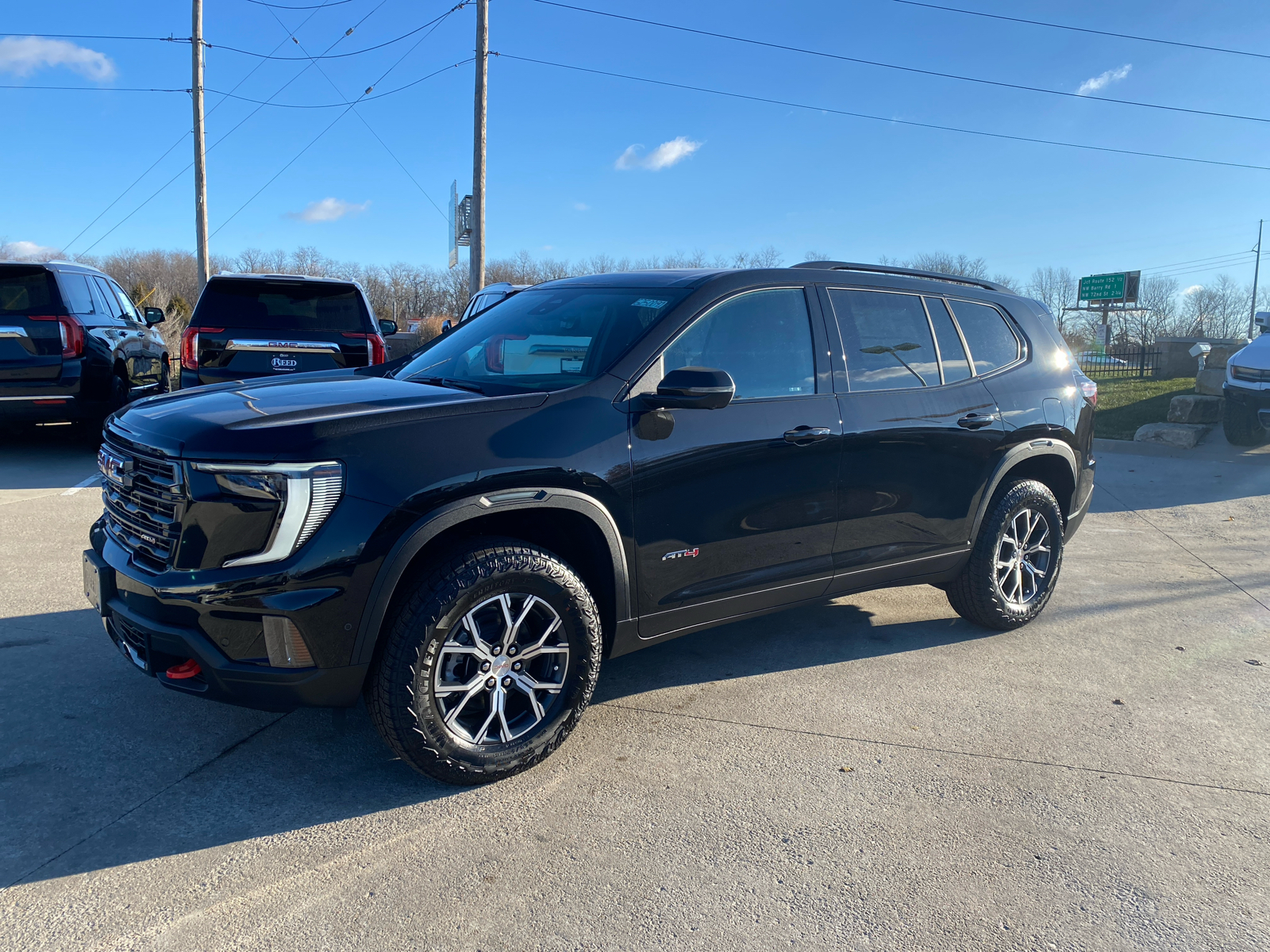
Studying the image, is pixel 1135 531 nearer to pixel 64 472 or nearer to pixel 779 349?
pixel 779 349

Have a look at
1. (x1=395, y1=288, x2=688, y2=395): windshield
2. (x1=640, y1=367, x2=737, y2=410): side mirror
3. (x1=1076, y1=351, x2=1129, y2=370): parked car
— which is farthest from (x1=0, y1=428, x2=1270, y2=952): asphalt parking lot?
(x1=1076, y1=351, x2=1129, y2=370): parked car

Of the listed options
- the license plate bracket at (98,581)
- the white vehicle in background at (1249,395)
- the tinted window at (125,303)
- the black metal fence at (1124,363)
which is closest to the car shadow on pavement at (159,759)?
the license plate bracket at (98,581)

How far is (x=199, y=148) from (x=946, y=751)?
21411mm

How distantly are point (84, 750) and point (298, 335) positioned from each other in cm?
582

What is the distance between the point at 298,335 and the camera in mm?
8578

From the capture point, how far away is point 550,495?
3.20m

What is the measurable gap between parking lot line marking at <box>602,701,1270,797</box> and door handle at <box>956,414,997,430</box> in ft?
5.36

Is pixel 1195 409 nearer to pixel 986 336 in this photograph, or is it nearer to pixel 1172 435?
pixel 1172 435

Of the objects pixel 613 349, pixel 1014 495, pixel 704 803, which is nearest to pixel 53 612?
pixel 613 349

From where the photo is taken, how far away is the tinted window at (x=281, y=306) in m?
8.54

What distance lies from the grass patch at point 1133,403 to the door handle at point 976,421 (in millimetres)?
6539

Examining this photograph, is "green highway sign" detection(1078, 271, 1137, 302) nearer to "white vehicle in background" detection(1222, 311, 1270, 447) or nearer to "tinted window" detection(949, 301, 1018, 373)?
"white vehicle in background" detection(1222, 311, 1270, 447)

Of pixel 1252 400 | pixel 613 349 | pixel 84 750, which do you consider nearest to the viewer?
pixel 84 750

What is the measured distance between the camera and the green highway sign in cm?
6944
